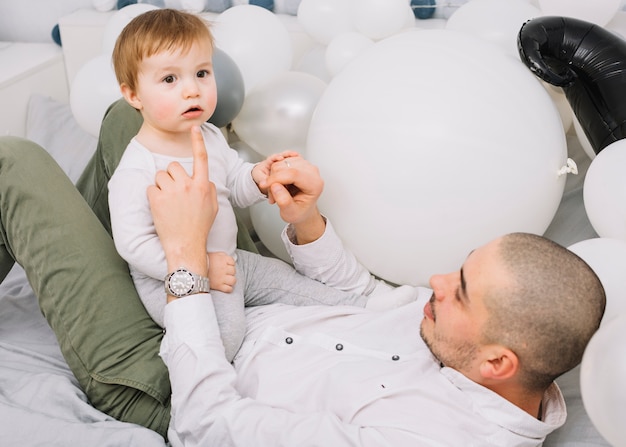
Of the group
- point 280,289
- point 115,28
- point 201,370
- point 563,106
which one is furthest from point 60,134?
point 563,106

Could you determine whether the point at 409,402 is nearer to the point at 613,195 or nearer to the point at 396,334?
the point at 396,334

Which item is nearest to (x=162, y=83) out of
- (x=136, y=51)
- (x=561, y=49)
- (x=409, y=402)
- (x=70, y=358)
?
(x=136, y=51)

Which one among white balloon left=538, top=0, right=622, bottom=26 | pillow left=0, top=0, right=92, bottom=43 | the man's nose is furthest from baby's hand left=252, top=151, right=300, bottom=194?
pillow left=0, top=0, right=92, bottom=43

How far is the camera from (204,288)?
1.09m

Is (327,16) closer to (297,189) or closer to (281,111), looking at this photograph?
(281,111)

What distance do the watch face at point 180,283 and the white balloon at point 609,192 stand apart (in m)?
0.74

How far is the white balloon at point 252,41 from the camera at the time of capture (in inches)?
67.1

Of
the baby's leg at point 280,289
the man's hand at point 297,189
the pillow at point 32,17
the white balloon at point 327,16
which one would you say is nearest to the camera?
the man's hand at point 297,189

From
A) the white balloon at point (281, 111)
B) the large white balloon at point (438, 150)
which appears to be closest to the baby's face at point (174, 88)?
the large white balloon at point (438, 150)

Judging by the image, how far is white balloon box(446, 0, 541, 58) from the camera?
152cm

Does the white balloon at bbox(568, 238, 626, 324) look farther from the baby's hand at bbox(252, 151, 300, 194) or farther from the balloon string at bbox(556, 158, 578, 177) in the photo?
the baby's hand at bbox(252, 151, 300, 194)

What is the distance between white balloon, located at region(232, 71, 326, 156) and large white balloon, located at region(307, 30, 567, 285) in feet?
0.78

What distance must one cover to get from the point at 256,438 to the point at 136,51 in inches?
26.2

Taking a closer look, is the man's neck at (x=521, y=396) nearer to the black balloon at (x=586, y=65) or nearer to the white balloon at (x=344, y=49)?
the black balloon at (x=586, y=65)
